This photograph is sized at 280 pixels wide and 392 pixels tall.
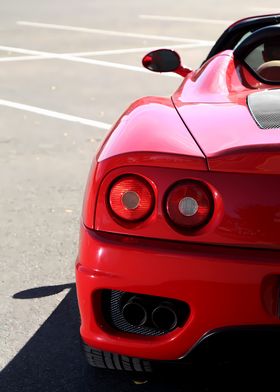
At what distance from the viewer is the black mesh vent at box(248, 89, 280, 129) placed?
288 cm

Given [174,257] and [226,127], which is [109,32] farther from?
[174,257]

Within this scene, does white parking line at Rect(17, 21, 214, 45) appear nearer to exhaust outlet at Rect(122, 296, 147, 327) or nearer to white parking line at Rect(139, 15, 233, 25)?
white parking line at Rect(139, 15, 233, 25)

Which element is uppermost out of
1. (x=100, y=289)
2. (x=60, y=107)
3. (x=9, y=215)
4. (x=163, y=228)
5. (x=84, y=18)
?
(x=163, y=228)

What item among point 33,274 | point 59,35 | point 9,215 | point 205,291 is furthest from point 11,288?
point 59,35

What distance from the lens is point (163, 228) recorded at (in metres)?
2.70

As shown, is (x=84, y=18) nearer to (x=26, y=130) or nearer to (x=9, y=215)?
(x=26, y=130)

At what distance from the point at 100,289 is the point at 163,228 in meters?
0.30

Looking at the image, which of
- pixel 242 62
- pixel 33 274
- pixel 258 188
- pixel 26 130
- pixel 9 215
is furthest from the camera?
pixel 26 130

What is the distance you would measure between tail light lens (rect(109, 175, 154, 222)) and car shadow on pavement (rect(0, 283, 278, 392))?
704mm

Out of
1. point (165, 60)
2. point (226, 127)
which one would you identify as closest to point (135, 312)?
point (226, 127)

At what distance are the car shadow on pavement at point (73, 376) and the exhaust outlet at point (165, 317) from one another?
0.39 m

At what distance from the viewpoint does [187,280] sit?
2.64 m

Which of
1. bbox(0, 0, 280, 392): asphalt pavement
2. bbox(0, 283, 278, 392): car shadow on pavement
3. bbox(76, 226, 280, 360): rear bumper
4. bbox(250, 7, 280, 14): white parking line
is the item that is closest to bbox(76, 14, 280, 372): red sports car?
bbox(76, 226, 280, 360): rear bumper

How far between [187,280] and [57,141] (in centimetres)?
519
